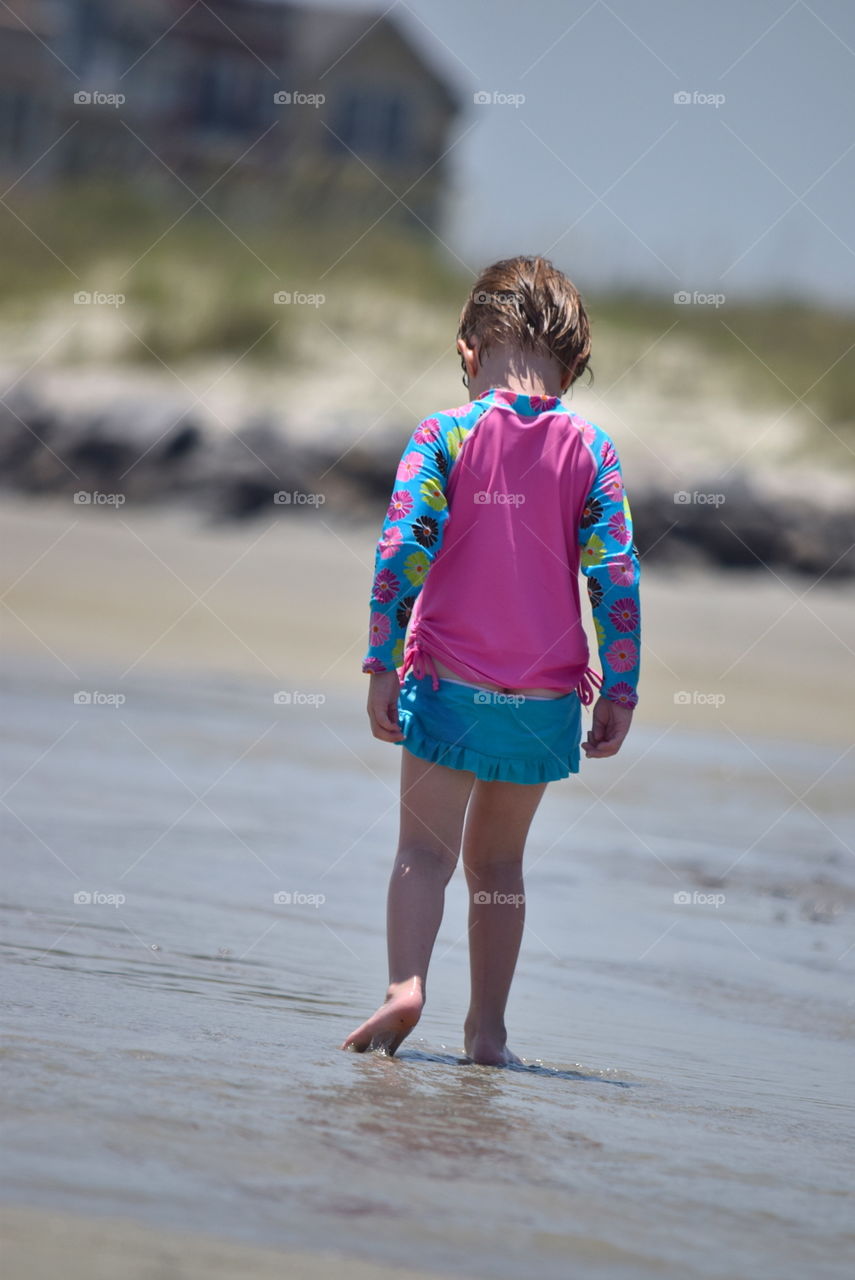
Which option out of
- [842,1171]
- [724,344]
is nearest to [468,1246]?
[842,1171]

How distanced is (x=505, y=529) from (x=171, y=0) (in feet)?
118

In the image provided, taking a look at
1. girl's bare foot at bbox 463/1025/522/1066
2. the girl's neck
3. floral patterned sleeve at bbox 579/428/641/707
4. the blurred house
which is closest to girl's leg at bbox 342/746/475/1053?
girl's bare foot at bbox 463/1025/522/1066

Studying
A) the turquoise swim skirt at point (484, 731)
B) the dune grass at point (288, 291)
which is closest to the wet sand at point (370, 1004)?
the turquoise swim skirt at point (484, 731)

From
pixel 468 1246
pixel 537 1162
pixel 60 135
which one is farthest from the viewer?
pixel 60 135

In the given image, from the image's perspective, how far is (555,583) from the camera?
2.79 metres

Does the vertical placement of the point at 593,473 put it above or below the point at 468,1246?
above

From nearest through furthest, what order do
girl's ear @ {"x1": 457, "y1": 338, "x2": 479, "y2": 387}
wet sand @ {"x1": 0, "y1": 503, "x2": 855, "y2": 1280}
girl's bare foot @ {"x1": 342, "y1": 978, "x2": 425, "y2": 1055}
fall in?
wet sand @ {"x1": 0, "y1": 503, "x2": 855, "y2": 1280} → girl's bare foot @ {"x1": 342, "y1": 978, "x2": 425, "y2": 1055} → girl's ear @ {"x1": 457, "y1": 338, "x2": 479, "y2": 387}

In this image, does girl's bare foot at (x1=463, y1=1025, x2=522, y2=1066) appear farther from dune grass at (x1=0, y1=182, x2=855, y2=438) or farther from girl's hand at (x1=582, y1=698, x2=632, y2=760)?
dune grass at (x1=0, y1=182, x2=855, y2=438)

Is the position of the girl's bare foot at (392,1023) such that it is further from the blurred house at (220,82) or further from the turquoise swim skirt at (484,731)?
the blurred house at (220,82)

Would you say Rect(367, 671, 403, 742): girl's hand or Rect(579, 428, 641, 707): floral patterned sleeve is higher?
Rect(579, 428, 641, 707): floral patterned sleeve

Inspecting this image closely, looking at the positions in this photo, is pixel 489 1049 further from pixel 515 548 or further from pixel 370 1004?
pixel 515 548

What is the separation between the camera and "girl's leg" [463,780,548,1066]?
2.72m

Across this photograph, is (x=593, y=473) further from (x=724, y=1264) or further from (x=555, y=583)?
(x=724, y=1264)

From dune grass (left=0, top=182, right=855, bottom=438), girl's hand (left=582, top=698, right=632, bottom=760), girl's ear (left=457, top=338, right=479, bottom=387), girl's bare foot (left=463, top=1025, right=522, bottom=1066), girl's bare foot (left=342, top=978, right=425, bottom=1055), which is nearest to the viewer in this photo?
girl's bare foot (left=342, top=978, right=425, bottom=1055)
